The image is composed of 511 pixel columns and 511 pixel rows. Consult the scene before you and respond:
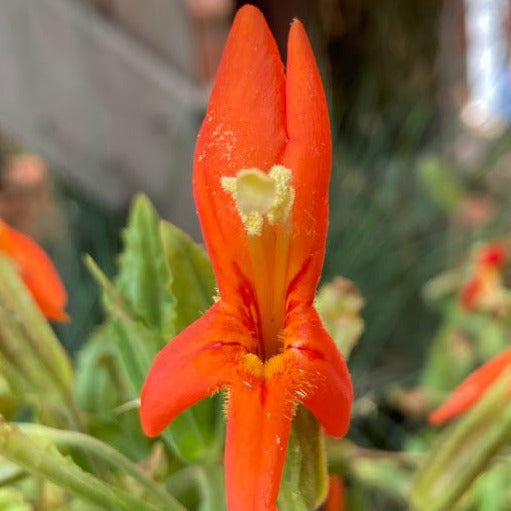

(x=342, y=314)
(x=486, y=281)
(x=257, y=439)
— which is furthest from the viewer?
(x=486, y=281)

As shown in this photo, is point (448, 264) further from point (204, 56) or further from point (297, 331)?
point (297, 331)

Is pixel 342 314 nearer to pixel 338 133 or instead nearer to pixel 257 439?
pixel 257 439

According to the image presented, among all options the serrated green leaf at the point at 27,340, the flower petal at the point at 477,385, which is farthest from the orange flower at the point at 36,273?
the flower petal at the point at 477,385

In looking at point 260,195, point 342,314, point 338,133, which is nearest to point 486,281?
point 342,314

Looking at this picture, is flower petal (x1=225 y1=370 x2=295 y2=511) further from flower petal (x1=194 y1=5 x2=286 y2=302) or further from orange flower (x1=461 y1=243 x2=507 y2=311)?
orange flower (x1=461 y1=243 x2=507 y2=311)

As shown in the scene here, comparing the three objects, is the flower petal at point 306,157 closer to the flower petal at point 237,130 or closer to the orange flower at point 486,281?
the flower petal at point 237,130

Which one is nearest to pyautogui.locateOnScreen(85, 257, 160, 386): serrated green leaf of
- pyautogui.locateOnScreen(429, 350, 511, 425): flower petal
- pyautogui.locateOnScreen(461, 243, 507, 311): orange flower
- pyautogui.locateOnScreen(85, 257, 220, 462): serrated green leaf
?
pyautogui.locateOnScreen(85, 257, 220, 462): serrated green leaf
